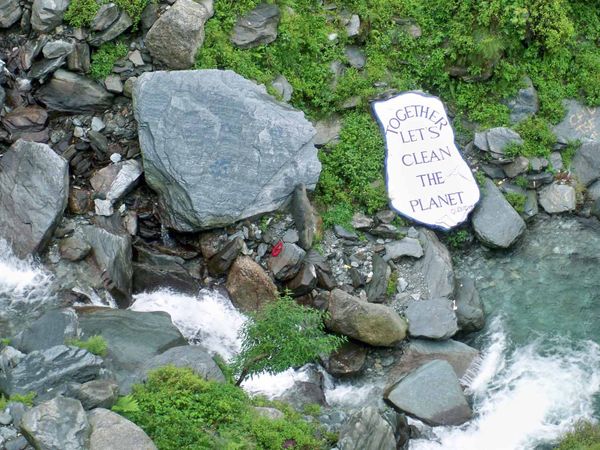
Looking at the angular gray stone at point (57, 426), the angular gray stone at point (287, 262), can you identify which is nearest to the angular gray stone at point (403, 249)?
the angular gray stone at point (287, 262)

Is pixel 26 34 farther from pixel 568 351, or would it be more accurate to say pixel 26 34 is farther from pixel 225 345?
pixel 568 351

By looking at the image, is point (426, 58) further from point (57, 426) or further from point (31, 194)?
point (57, 426)

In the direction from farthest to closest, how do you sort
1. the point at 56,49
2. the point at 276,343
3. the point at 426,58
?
the point at 426,58 < the point at 56,49 < the point at 276,343

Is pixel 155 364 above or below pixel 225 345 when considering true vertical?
above

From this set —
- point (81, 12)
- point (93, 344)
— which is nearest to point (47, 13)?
point (81, 12)

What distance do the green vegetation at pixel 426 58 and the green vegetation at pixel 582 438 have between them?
4567mm

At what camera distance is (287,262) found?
12.1 metres

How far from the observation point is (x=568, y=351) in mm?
11773

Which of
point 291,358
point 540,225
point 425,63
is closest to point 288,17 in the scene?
point 425,63

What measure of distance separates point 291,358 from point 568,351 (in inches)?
156

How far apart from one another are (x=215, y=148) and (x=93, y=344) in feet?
12.4

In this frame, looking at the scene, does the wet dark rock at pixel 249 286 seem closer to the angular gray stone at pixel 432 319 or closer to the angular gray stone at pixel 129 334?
the angular gray stone at pixel 129 334

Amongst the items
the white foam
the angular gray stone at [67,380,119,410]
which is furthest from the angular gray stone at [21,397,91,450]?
the white foam

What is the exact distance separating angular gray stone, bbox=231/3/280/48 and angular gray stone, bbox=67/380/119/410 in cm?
653
